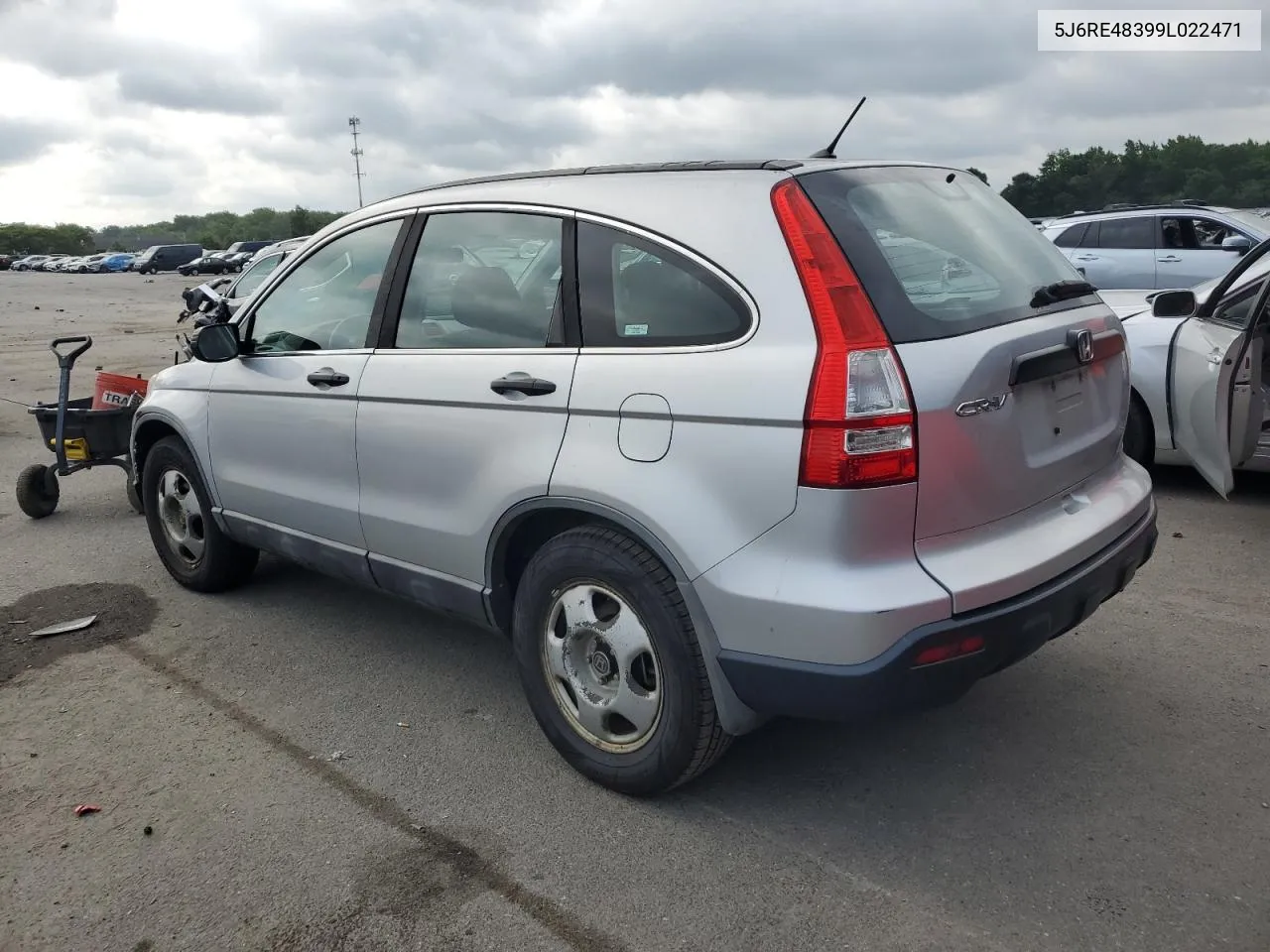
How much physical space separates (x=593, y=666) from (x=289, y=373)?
1.91 m

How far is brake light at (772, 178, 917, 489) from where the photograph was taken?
2561mm

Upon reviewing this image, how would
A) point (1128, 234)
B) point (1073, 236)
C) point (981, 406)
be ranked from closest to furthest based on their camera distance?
point (981, 406)
point (1128, 234)
point (1073, 236)

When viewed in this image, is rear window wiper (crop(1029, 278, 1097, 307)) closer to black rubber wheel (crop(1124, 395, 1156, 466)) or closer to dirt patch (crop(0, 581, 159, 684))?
black rubber wheel (crop(1124, 395, 1156, 466))

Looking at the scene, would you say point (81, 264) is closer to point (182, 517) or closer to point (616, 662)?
point (182, 517)

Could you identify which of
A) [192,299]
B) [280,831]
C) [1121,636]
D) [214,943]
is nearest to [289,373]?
[280,831]

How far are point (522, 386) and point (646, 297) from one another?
48 cm

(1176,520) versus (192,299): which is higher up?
(192,299)

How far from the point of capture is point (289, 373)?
4234 millimetres

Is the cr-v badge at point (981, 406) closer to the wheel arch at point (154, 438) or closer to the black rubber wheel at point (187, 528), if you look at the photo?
the wheel arch at point (154, 438)

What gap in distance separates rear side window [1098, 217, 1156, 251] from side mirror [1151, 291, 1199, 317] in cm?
808

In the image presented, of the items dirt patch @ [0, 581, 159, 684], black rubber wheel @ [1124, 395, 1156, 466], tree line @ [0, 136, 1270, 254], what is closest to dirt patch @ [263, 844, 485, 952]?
Result: dirt patch @ [0, 581, 159, 684]

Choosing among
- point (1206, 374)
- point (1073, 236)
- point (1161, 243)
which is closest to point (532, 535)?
point (1206, 374)

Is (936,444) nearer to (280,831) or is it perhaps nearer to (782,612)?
(782,612)

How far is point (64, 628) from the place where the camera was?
484 centimetres
